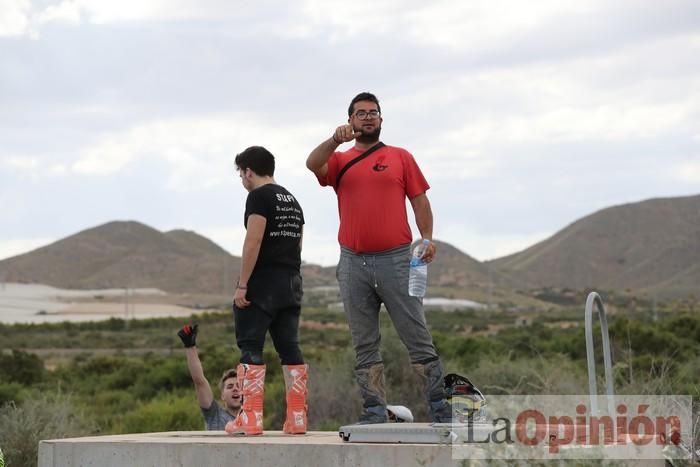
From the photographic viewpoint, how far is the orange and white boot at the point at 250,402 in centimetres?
795

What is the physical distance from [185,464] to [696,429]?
306 cm

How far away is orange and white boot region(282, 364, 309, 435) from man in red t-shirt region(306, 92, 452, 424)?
457 millimetres

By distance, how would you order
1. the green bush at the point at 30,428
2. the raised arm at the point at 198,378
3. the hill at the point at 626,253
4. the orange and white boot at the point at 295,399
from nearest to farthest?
the orange and white boot at the point at 295,399 < the raised arm at the point at 198,378 < the green bush at the point at 30,428 < the hill at the point at 626,253

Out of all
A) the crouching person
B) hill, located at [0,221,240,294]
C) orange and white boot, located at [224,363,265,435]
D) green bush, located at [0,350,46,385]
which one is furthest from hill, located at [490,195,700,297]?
orange and white boot, located at [224,363,265,435]

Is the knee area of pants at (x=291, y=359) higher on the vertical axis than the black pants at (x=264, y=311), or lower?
lower

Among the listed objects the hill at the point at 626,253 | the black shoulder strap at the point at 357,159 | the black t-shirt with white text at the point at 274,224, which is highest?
the hill at the point at 626,253

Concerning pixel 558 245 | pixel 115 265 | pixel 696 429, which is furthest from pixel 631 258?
pixel 696 429

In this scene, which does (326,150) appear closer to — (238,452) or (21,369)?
(238,452)

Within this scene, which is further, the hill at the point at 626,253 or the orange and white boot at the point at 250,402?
the hill at the point at 626,253

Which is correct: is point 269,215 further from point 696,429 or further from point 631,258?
point 631,258

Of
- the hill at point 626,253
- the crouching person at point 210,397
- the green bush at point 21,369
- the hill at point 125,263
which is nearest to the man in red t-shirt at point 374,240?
the crouching person at point 210,397

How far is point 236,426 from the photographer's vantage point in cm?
802

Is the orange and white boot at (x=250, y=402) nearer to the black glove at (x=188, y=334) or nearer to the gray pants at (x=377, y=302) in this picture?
the gray pants at (x=377, y=302)

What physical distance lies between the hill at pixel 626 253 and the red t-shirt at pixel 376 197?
95.1 m
